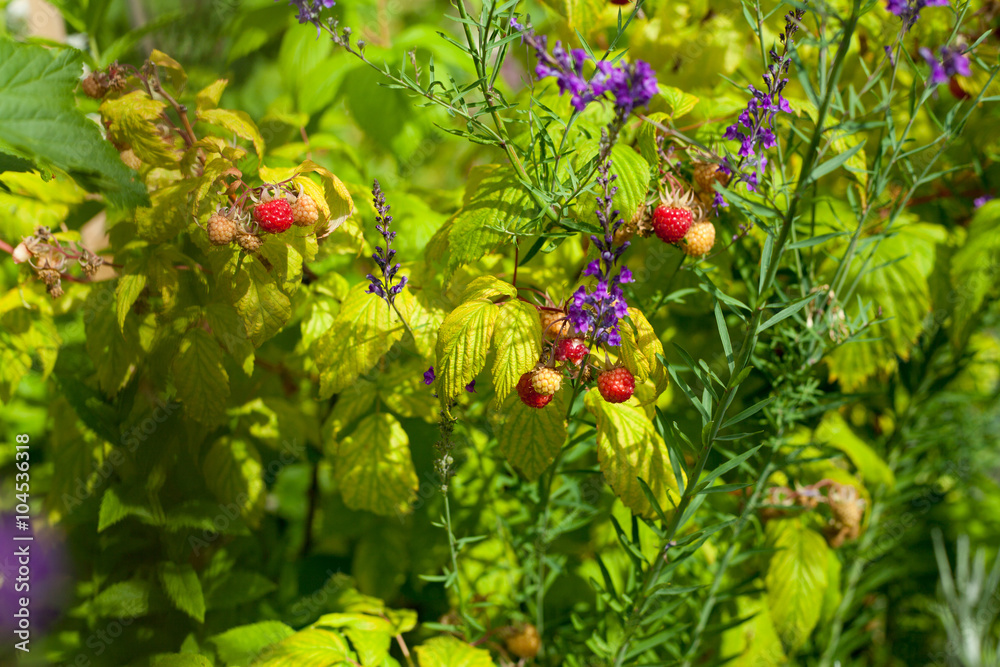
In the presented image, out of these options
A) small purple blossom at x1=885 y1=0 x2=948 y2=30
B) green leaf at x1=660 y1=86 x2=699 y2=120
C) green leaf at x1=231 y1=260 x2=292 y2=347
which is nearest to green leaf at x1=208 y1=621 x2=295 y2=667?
green leaf at x1=231 y1=260 x2=292 y2=347

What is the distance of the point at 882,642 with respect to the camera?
5.27 feet

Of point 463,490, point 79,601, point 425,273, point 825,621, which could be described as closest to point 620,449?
point 425,273

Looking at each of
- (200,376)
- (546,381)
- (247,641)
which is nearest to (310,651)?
(247,641)

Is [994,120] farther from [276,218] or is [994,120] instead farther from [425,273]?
[276,218]

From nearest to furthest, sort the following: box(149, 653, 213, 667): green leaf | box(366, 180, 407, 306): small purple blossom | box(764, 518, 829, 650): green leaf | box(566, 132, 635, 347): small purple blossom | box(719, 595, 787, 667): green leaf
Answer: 1. box(566, 132, 635, 347): small purple blossom
2. box(366, 180, 407, 306): small purple blossom
3. box(149, 653, 213, 667): green leaf
4. box(764, 518, 829, 650): green leaf
5. box(719, 595, 787, 667): green leaf

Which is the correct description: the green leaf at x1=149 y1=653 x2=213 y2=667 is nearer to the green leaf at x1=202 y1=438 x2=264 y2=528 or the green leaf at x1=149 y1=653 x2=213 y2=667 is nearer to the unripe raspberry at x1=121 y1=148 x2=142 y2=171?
the green leaf at x1=202 y1=438 x2=264 y2=528

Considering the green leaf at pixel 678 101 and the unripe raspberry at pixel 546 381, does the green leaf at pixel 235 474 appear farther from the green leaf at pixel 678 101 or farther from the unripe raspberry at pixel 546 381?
the green leaf at pixel 678 101

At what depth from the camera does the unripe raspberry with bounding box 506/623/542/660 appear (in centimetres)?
95

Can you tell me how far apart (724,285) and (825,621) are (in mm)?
724

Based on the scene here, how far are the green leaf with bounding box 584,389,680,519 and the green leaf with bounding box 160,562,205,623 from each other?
2.03 feet

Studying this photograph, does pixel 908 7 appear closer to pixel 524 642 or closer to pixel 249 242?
pixel 249 242

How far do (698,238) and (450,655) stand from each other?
24.0 inches

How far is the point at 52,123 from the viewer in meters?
0.68

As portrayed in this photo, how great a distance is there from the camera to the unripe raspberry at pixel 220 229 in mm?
689
